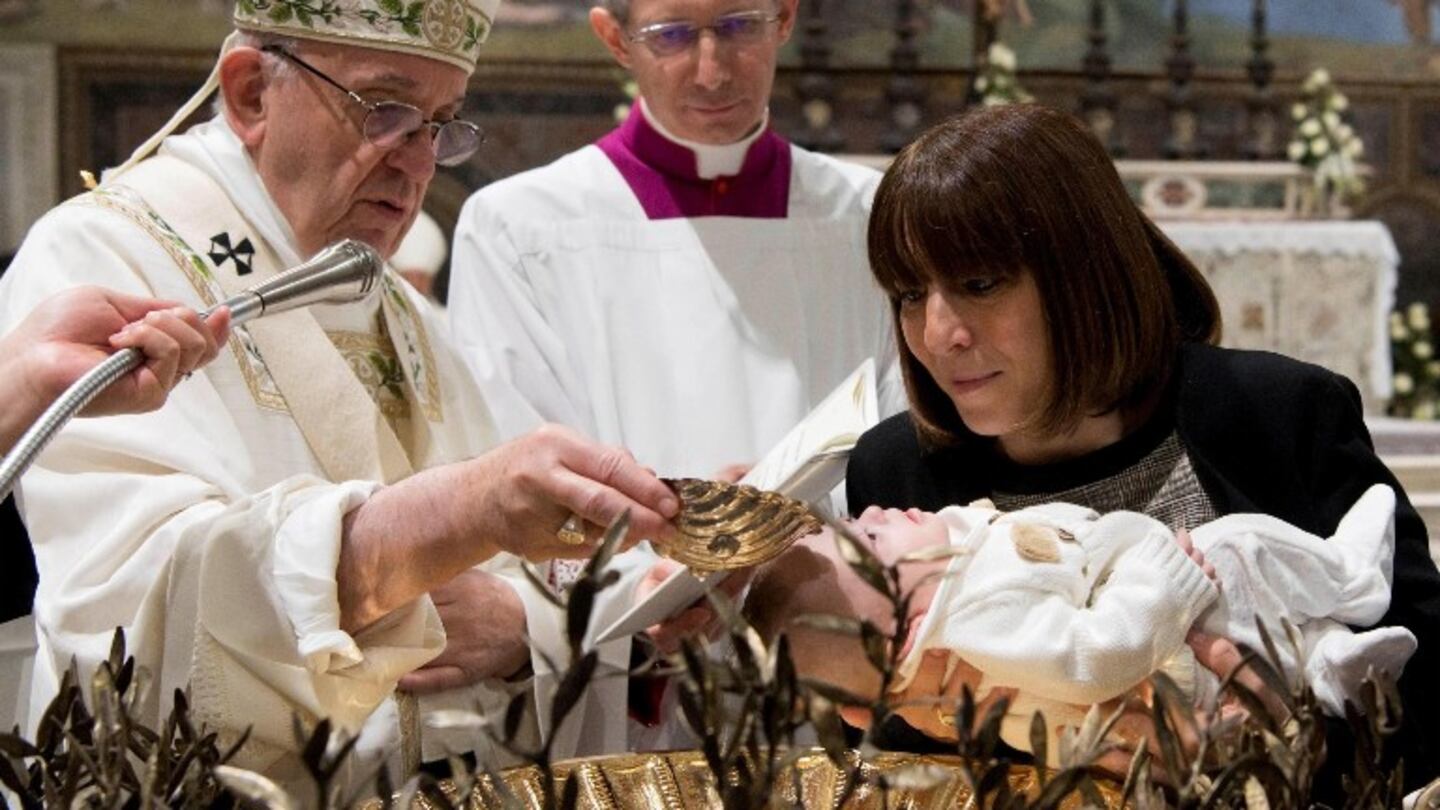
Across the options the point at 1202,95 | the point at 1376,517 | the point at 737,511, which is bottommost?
the point at 1202,95

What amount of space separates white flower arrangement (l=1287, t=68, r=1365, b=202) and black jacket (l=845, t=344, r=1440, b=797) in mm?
6469

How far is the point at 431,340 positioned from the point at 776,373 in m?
1.23

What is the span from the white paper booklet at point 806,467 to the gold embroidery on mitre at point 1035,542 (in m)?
0.22

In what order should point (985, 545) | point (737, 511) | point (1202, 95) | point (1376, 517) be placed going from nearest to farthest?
point (737, 511) < point (985, 545) < point (1376, 517) < point (1202, 95)

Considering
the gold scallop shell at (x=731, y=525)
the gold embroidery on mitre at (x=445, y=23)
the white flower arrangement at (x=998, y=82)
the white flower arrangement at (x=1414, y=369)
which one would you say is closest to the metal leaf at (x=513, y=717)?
the gold scallop shell at (x=731, y=525)

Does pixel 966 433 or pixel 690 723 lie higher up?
pixel 690 723

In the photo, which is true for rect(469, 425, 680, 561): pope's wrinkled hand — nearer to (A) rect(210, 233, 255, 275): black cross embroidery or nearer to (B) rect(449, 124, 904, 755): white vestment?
(A) rect(210, 233, 255, 275): black cross embroidery

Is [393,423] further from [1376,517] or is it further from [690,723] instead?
[690,723]

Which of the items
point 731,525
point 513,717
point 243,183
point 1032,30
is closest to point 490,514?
point 731,525

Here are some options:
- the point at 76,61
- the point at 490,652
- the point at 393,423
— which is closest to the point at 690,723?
the point at 490,652

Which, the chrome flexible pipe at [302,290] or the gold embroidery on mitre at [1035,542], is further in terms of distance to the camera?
the gold embroidery on mitre at [1035,542]

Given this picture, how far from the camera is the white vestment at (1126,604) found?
2150 mm

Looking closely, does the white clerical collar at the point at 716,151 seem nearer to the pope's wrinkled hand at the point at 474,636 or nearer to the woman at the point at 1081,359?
the woman at the point at 1081,359

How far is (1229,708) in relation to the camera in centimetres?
231
